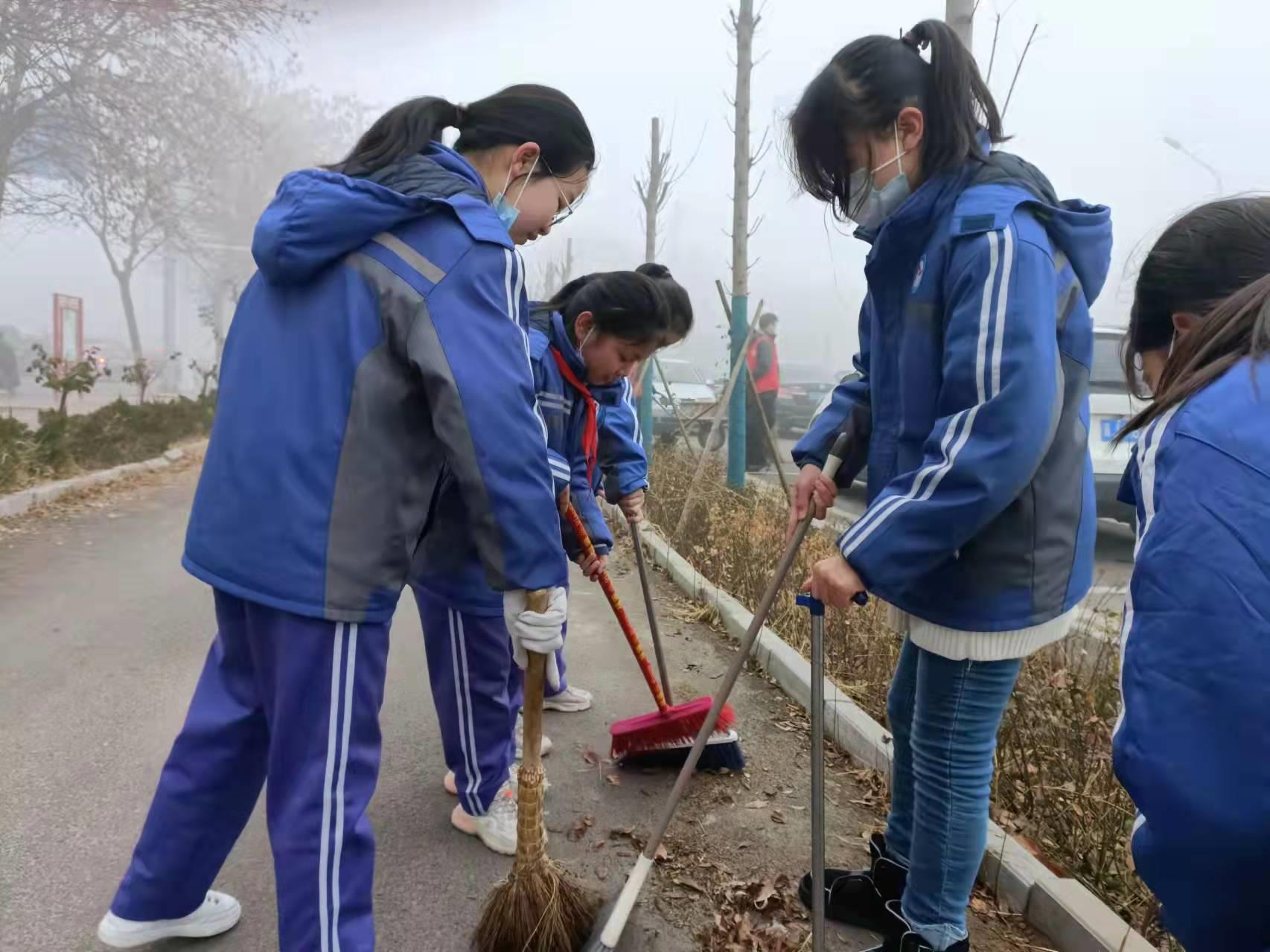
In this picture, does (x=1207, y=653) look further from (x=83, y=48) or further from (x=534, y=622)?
(x=83, y=48)

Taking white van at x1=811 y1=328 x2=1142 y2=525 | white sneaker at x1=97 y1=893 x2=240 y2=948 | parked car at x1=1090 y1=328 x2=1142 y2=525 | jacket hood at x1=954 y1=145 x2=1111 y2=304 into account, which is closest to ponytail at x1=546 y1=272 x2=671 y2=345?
jacket hood at x1=954 y1=145 x2=1111 y2=304

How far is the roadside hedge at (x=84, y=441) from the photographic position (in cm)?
763

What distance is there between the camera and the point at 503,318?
173cm

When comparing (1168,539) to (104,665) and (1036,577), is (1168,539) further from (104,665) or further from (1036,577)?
(104,665)

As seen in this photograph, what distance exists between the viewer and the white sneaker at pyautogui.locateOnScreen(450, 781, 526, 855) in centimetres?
Result: 254

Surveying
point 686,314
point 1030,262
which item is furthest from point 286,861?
point 686,314

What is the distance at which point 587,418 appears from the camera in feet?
10.3

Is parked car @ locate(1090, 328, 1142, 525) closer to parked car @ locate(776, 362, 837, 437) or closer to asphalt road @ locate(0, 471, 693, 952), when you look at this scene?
asphalt road @ locate(0, 471, 693, 952)

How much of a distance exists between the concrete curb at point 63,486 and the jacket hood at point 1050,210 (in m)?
7.22

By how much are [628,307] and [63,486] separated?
6734 mm

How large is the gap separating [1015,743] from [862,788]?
1.60ft

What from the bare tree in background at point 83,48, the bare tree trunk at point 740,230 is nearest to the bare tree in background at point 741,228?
the bare tree trunk at point 740,230

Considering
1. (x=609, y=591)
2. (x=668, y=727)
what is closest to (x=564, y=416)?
(x=609, y=591)

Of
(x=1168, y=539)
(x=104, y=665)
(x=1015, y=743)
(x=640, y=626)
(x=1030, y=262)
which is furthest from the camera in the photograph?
(x=640, y=626)
